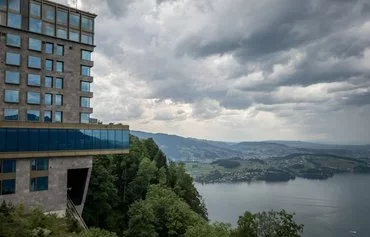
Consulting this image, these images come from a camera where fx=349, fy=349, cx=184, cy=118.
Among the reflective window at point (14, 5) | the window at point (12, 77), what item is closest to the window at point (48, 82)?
the window at point (12, 77)

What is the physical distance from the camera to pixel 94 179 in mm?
60688

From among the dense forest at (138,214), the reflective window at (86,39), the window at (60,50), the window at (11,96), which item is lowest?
the dense forest at (138,214)

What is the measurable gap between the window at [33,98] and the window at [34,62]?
153 inches

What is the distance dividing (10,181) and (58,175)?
21.6ft

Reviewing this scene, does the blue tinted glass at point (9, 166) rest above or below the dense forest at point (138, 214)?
above

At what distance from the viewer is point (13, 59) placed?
48719mm

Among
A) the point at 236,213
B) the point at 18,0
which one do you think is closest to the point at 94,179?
the point at 18,0

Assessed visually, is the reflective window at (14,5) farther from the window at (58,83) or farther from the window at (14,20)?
the window at (58,83)

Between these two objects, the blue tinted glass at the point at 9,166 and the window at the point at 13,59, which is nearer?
the blue tinted glass at the point at 9,166

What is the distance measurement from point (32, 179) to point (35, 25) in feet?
72.1

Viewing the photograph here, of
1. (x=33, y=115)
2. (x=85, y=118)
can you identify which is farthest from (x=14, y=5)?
(x=85, y=118)

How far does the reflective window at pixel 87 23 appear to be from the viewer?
5581cm

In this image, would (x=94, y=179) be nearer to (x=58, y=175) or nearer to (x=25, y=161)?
(x=58, y=175)

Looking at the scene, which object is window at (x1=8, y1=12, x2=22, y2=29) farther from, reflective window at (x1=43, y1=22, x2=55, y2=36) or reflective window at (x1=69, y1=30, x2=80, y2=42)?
reflective window at (x1=69, y1=30, x2=80, y2=42)
